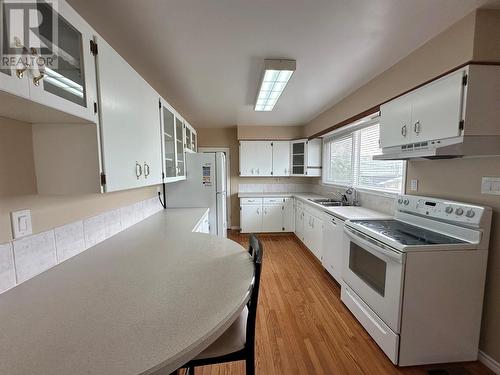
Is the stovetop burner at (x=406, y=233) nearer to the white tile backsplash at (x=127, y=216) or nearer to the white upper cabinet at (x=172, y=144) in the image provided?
the white upper cabinet at (x=172, y=144)

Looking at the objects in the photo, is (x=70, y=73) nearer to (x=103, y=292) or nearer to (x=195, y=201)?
(x=103, y=292)

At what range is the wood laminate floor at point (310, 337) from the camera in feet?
5.11

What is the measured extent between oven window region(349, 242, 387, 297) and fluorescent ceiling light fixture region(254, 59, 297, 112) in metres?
1.78

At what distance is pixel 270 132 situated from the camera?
4.75 metres

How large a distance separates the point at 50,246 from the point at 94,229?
39cm

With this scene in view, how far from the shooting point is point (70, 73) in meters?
0.99

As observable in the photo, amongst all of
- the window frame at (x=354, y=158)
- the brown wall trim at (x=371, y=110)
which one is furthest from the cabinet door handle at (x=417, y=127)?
the window frame at (x=354, y=158)

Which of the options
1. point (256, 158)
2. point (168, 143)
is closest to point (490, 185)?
point (168, 143)

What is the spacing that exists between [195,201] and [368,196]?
238 cm

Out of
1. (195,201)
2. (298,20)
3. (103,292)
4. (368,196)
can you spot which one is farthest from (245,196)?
(103,292)

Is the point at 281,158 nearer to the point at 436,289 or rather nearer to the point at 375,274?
the point at 375,274

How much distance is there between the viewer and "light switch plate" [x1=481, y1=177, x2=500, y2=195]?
1476 millimetres

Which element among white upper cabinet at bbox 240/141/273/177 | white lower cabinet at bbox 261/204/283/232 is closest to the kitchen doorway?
white upper cabinet at bbox 240/141/273/177

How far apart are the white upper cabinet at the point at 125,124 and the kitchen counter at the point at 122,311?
19.2 inches
